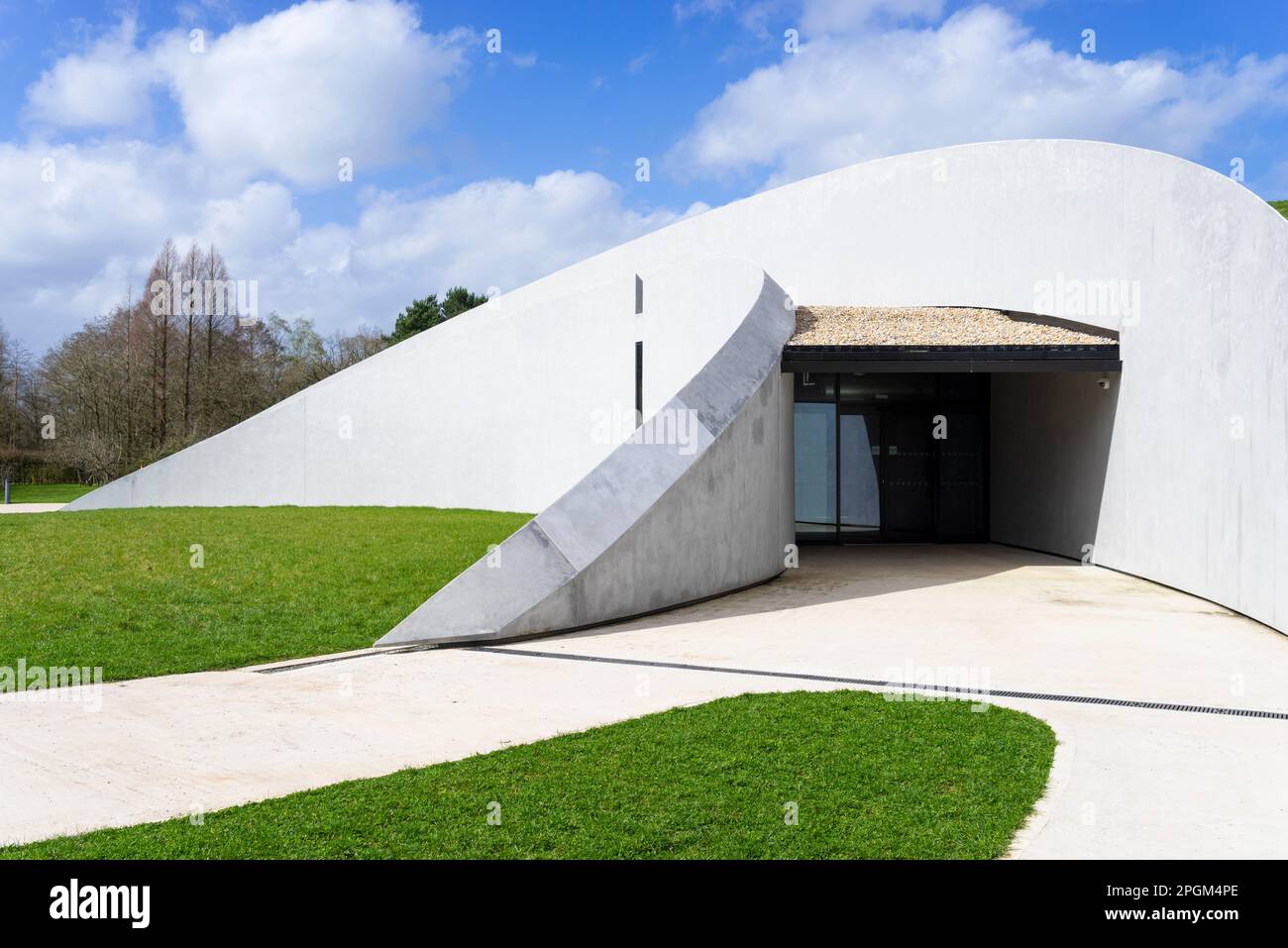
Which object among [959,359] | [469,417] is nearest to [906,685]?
[959,359]

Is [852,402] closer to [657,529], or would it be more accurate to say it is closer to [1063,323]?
[1063,323]

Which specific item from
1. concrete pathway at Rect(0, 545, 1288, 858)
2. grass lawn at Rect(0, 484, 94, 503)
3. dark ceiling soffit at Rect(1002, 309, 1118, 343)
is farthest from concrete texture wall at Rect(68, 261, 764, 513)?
grass lawn at Rect(0, 484, 94, 503)

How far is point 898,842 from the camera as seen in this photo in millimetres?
4090

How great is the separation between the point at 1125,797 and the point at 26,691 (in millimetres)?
7162

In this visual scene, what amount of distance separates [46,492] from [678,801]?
1370 inches

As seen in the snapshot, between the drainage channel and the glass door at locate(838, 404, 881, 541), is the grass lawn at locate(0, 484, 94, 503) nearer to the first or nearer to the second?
the glass door at locate(838, 404, 881, 541)

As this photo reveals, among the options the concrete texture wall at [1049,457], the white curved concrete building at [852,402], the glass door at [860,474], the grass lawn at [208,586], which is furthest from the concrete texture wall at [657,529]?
the glass door at [860,474]

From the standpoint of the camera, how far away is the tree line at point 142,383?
36969 millimetres

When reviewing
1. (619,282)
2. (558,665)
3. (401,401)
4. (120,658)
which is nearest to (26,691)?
A: (120,658)

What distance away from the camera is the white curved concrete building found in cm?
1035

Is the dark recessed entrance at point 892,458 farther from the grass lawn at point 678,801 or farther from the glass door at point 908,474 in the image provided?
the grass lawn at point 678,801

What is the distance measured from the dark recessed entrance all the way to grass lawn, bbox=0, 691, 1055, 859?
13.4 metres

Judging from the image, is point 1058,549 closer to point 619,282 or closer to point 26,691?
point 619,282
